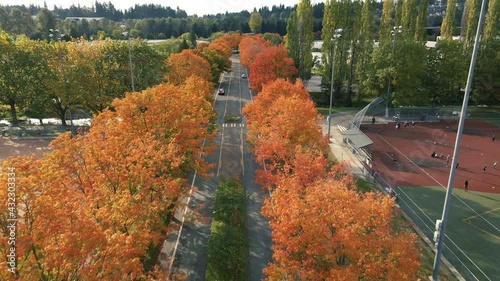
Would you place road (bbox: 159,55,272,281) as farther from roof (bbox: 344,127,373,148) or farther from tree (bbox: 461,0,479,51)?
tree (bbox: 461,0,479,51)

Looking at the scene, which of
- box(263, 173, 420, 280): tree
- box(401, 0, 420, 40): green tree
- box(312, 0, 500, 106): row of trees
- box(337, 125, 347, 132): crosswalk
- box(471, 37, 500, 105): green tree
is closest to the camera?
box(263, 173, 420, 280): tree

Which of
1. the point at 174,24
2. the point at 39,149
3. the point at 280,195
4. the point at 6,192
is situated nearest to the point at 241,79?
the point at 39,149

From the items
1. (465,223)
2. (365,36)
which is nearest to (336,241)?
(465,223)

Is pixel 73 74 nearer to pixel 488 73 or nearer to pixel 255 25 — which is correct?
pixel 488 73

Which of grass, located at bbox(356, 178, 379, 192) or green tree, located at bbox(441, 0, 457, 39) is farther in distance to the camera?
green tree, located at bbox(441, 0, 457, 39)

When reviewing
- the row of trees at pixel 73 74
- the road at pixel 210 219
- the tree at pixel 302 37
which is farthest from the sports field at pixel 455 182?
the row of trees at pixel 73 74

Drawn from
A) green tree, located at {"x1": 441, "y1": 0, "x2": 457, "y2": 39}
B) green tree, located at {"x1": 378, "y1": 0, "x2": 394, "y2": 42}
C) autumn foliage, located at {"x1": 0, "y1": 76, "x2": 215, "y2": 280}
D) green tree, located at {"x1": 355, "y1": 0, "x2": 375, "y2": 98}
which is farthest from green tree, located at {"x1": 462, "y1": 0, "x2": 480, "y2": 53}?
autumn foliage, located at {"x1": 0, "y1": 76, "x2": 215, "y2": 280}

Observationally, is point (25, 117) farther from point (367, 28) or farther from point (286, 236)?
point (367, 28)

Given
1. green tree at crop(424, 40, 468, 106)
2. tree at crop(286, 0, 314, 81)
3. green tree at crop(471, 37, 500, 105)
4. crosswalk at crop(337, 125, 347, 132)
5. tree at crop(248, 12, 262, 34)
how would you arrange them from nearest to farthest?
1. crosswalk at crop(337, 125, 347, 132)
2. green tree at crop(424, 40, 468, 106)
3. green tree at crop(471, 37, 500, 105)
4. tree at crop(286, 0, 314, 81)
5. tree at crop(248, 12, 262, 34)
